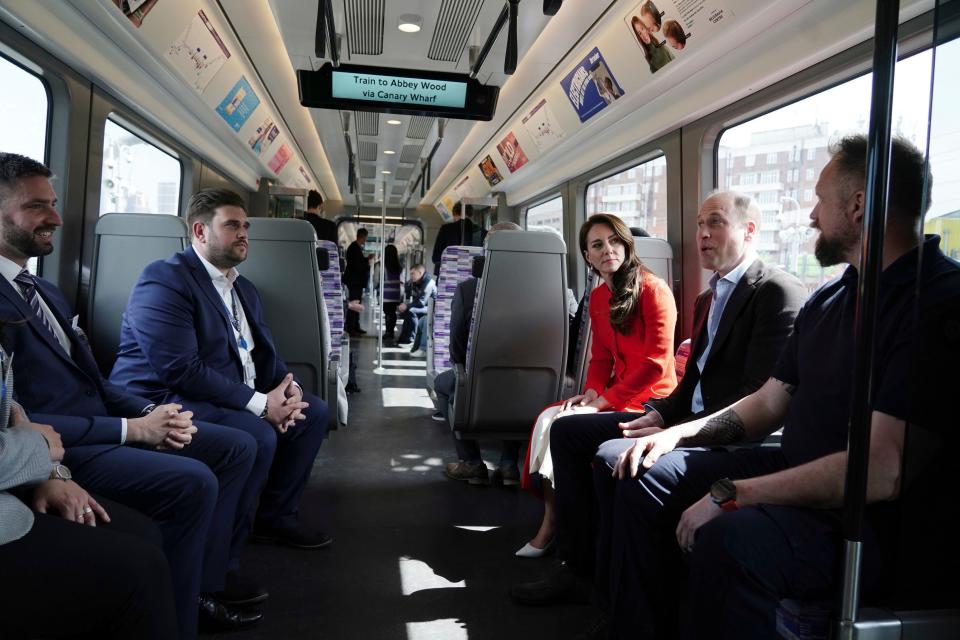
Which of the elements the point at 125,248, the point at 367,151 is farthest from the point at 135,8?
the point at 367,151

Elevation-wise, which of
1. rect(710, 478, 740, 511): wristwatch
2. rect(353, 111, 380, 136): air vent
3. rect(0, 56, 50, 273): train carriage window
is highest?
rect(353, 111, 380, 136): air vent

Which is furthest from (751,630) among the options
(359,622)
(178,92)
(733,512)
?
(178,92)

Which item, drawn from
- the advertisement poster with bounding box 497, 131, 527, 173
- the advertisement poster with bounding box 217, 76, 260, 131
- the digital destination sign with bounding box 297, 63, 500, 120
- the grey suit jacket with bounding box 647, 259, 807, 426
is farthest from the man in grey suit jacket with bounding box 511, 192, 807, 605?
the advertisement poster with bounding box 497, 131, 527, 173

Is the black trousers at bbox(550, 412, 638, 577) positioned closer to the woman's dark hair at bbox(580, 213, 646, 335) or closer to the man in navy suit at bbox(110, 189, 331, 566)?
the woman's dark hair at bbox(580, 213, 646, 335)

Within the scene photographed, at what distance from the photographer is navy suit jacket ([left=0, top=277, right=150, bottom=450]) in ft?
6.47

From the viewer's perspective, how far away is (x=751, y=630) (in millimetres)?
1500

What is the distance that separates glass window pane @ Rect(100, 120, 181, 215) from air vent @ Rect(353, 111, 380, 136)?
291 centimetres

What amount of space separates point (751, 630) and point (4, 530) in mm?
1624

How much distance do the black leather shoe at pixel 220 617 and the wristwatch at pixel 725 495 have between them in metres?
1.68

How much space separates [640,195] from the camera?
568cm

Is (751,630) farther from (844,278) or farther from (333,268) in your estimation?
(333,268)

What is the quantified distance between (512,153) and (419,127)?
55.2 inches

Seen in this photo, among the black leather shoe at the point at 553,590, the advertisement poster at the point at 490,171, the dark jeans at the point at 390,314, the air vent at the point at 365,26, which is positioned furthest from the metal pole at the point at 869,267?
the dark jeans at the point at 390,314

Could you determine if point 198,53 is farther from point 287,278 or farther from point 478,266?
point 478,266
